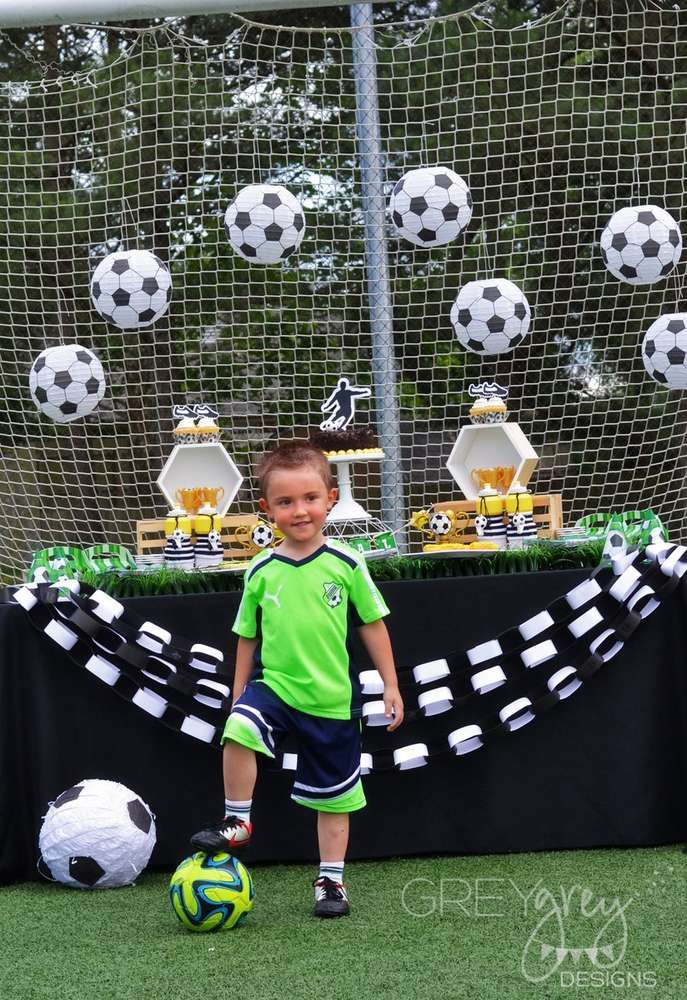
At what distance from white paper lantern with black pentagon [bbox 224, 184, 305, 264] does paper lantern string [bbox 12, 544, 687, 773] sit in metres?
1.46

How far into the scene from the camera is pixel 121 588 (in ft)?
11.1

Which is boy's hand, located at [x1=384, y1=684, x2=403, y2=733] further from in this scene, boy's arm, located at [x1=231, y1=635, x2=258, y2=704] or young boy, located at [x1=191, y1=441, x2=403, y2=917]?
boy's arm, located at [x1=231, y1=635, x2=258, y2=704]

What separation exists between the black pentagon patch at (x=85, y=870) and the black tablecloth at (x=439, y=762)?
9.7 inches

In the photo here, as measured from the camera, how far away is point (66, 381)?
13.9 feet

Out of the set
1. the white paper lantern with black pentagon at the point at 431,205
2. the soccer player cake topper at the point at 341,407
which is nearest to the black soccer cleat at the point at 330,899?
the soccer player cake topper at the point at 341,407

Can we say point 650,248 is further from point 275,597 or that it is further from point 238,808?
point 238,808

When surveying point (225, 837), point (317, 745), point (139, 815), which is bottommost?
Answer: point (139, 815)

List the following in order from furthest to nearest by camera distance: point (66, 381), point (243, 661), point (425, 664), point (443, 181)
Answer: point (66, 381) < point (443, 181) < point (425, 664) < point (243, 661)

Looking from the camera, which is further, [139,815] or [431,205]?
[431,205]

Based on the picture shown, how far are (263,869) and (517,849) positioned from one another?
2.24 ft

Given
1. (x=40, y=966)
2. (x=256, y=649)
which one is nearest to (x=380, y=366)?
(x=256, y=649)

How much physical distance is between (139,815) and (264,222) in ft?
6.66

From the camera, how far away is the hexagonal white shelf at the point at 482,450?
3922 mm

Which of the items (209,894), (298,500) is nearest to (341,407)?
(298,500)
